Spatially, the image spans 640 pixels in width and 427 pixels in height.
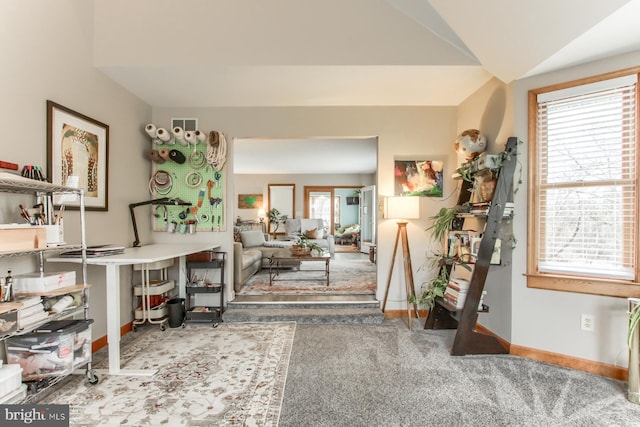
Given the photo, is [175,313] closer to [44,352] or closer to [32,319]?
[44,352]

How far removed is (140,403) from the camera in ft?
6.09

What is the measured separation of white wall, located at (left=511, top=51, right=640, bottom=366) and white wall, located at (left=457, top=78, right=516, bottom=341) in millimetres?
61

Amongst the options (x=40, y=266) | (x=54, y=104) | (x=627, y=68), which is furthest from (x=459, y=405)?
(x=54, y=104)

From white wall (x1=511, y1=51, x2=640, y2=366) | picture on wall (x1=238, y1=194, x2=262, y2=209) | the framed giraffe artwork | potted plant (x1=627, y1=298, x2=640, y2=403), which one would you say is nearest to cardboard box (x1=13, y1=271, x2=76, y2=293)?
the framed giraffe artwork

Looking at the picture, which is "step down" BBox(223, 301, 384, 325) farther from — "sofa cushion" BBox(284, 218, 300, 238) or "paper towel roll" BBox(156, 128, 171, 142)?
"sofa cushion" BBox(284, 218, 300, 238)

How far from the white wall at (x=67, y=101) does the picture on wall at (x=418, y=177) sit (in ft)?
9.69

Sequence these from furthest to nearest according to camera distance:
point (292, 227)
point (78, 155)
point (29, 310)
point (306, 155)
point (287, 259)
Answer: point (292, 227) < point (306, 155) < point (287, 259) < point (78, 155) < point (29, 310)

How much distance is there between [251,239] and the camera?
225 inches

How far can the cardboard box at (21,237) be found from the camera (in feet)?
5.17

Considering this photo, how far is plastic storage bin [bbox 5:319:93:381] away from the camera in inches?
71.2

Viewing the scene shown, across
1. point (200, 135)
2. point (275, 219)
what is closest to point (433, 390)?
point (200, 135)

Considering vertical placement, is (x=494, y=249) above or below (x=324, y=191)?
below

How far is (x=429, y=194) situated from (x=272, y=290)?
7.93 feet

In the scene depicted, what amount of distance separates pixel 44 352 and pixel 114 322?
0.39m
